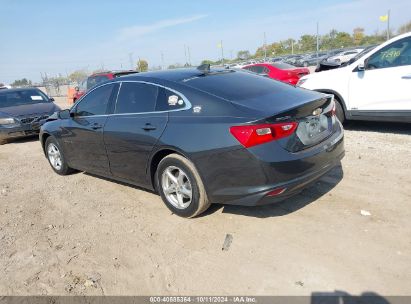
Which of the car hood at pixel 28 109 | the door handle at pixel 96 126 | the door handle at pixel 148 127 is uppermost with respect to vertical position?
the door handle at pixel 148 127

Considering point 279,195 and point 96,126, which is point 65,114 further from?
point 279,195

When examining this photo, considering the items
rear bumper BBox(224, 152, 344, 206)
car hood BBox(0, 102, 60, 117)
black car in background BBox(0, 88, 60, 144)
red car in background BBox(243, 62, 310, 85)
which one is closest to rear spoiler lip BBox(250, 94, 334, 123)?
rear bumper BBox(224, 152, 344, 206)

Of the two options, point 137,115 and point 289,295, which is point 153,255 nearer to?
point 289,295

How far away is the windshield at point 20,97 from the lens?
10.9 metres

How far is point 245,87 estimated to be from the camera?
13.5 ft

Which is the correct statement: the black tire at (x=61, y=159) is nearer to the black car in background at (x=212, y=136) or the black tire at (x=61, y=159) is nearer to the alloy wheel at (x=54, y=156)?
the alloy wheel at (x=54, y=156)

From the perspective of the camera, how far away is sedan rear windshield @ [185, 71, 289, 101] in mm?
3865

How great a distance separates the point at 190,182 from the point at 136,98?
140 centimetres

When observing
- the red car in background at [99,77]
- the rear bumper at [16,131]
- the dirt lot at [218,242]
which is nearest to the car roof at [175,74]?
the dirt lot at [218,242]

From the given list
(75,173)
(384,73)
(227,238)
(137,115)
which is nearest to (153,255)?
(227,238)

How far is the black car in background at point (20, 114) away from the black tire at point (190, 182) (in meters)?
7.21

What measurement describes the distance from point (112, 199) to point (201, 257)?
209 centimetres

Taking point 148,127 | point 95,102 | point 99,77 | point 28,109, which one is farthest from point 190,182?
point 99,77

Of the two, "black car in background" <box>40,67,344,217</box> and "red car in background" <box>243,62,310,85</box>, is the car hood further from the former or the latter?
"red car in background" <box>243,62,310,85</box>
